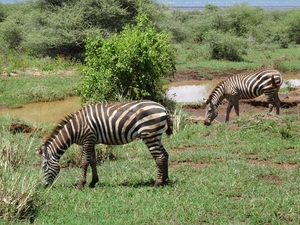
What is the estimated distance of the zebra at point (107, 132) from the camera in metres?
7.87

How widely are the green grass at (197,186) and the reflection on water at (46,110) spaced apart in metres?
6.96

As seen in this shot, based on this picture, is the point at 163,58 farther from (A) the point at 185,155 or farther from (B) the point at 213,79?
(B) the point at 213,79

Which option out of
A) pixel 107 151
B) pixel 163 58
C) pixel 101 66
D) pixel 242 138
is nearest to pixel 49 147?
pixel 107 151

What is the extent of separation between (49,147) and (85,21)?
23.3 meters

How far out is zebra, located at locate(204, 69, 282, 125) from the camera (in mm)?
15227

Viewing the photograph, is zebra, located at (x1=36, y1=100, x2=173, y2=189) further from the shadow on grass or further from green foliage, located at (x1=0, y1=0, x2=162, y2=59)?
green foliage, located at (x1=0, y1=0, x2=162, y2=59)

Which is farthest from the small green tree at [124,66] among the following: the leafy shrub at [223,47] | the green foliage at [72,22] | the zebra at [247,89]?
the leafy shrub at [223,47]

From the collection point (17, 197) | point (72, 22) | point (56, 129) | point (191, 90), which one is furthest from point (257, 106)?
point (72, 22)

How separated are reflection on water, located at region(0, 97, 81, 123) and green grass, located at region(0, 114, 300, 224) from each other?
22.8ft

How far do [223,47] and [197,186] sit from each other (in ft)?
85.7

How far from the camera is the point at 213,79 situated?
28.4 meters

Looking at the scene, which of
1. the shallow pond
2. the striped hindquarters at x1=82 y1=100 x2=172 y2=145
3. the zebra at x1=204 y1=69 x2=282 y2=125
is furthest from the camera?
the shallow pond

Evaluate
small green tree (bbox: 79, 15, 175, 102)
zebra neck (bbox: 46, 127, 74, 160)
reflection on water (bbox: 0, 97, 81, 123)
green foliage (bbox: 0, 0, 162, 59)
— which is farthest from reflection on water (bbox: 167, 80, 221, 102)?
zebra neck (bbox: 46, 127, 74, 160)

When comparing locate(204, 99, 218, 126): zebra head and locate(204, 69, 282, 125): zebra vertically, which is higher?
locate(204, 69, 282, 125): zebra
